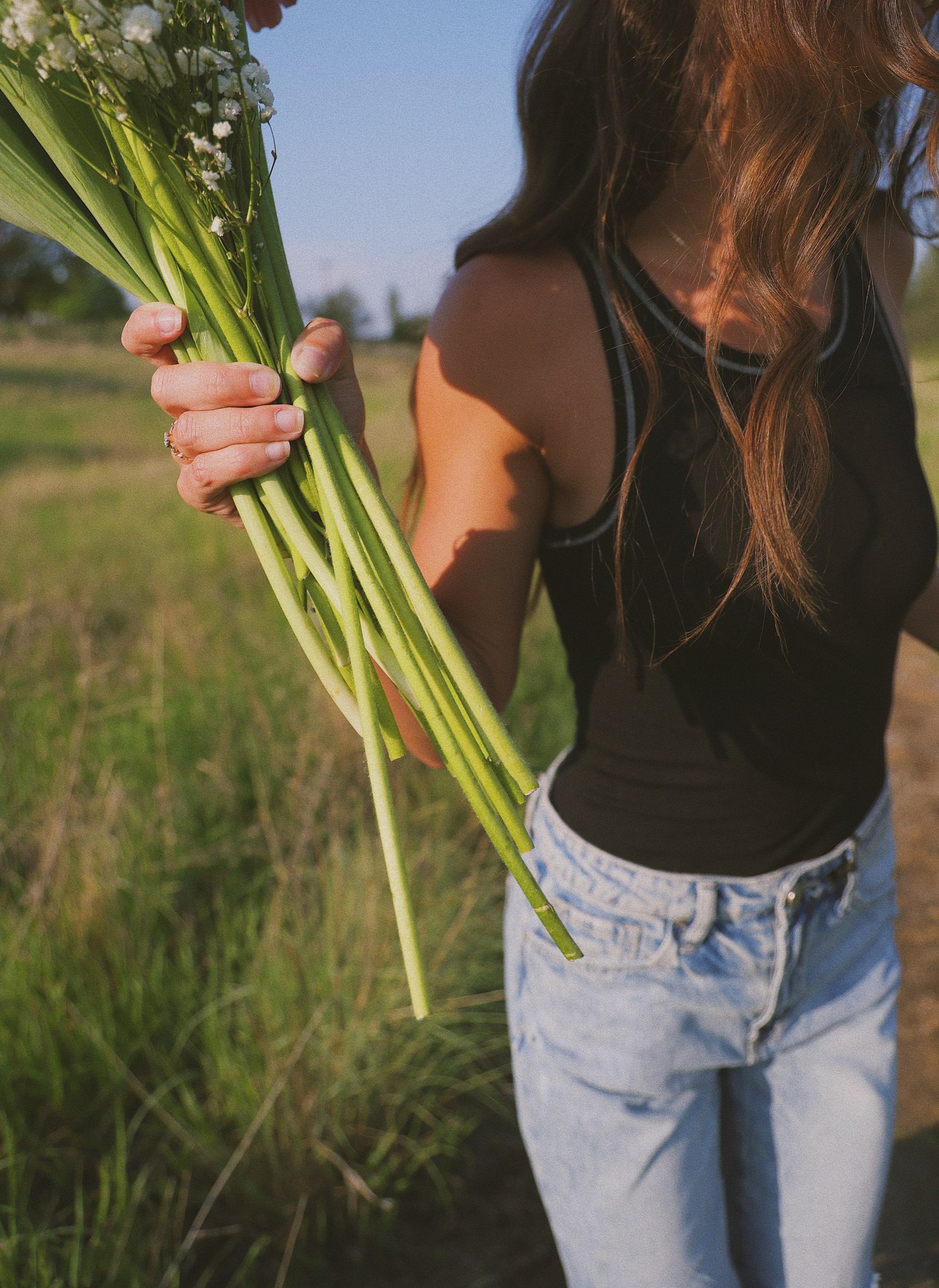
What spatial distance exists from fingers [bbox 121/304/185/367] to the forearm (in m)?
1.19

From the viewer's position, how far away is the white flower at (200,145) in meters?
0.72

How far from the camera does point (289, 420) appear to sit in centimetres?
80

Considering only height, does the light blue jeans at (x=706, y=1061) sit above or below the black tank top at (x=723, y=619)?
below

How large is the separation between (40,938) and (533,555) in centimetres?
164

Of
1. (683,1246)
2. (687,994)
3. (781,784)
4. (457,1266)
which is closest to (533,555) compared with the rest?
(781,784)

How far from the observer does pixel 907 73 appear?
100 centimetres

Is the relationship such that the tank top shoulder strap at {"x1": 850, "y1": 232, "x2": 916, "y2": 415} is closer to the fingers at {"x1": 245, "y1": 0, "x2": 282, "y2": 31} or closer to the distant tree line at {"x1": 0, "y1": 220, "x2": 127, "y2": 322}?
the fingers at {"x1": 245, "y1": 0, "x2": 282, "y2": 31}

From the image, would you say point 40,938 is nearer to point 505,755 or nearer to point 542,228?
point 505,755

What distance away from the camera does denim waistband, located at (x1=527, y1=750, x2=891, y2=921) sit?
46.4 inches

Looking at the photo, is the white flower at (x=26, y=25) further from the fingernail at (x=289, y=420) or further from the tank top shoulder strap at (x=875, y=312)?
the tank top shoulder strap at (x=875, y=312)

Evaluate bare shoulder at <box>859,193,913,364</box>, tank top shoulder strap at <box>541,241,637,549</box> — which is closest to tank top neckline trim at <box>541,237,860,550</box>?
tank top shoulder strap at <box>541,241,637,549</box>

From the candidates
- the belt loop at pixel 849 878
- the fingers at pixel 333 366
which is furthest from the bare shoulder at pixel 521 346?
the belt loop at pixel 849 878

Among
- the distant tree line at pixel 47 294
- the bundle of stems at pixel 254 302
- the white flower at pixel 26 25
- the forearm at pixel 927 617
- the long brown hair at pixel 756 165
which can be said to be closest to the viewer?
the white flower at pixel 26 25

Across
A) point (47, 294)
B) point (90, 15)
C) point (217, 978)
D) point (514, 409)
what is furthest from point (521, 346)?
point (47, 294)
